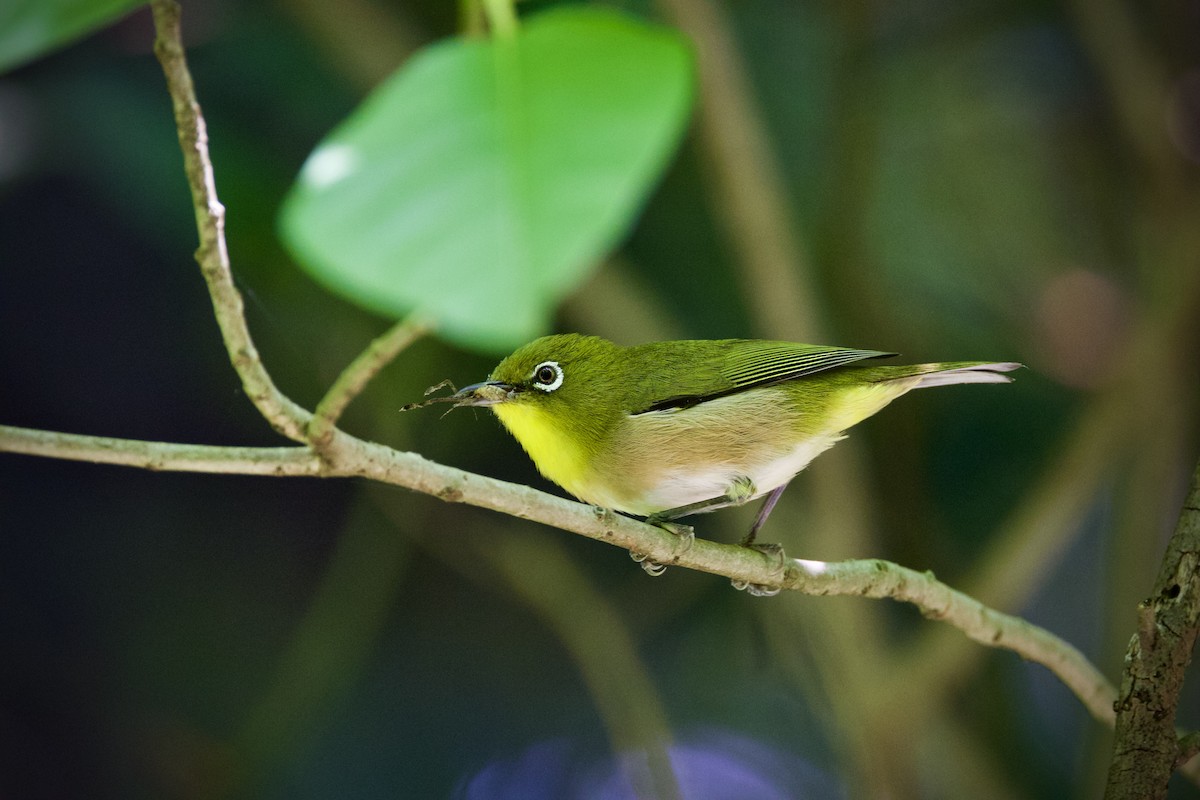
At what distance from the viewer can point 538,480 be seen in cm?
184

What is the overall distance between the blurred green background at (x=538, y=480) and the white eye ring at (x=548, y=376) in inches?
25.3

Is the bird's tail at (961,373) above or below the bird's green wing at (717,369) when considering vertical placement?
below

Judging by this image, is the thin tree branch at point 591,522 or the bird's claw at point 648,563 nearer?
the thin tree branch at point 591,522

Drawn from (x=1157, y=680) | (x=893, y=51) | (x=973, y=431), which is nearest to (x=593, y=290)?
(x=973, y=431)

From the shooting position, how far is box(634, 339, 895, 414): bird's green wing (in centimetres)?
133

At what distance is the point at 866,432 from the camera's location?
2830 mm

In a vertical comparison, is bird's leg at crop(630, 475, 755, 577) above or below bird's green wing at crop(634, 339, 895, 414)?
below

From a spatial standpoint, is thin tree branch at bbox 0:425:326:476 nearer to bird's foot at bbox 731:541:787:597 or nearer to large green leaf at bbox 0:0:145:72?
large green leaf at bbox 0:0:145:72

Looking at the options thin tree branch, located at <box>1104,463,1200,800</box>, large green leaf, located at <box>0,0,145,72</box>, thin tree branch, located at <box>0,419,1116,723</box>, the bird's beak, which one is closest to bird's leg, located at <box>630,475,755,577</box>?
thin tree branch, located at <box>0,419,1116,723</box>

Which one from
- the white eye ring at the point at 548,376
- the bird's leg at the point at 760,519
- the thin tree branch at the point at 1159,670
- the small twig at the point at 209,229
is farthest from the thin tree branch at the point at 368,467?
the white eye ring at the point at 548,376

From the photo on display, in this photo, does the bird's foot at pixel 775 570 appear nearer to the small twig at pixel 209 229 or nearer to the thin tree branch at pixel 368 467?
the thin tree branch at pixel 368 467

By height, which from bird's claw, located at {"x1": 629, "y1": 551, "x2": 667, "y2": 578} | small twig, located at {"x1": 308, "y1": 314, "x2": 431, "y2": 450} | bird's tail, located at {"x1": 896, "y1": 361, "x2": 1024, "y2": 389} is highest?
bird's tail, located at {"x1": 896, "y1": 361, "x2": 1024, "y2": 389}

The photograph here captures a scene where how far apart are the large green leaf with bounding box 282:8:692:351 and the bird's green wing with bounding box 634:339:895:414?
65 cm

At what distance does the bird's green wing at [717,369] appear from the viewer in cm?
133
